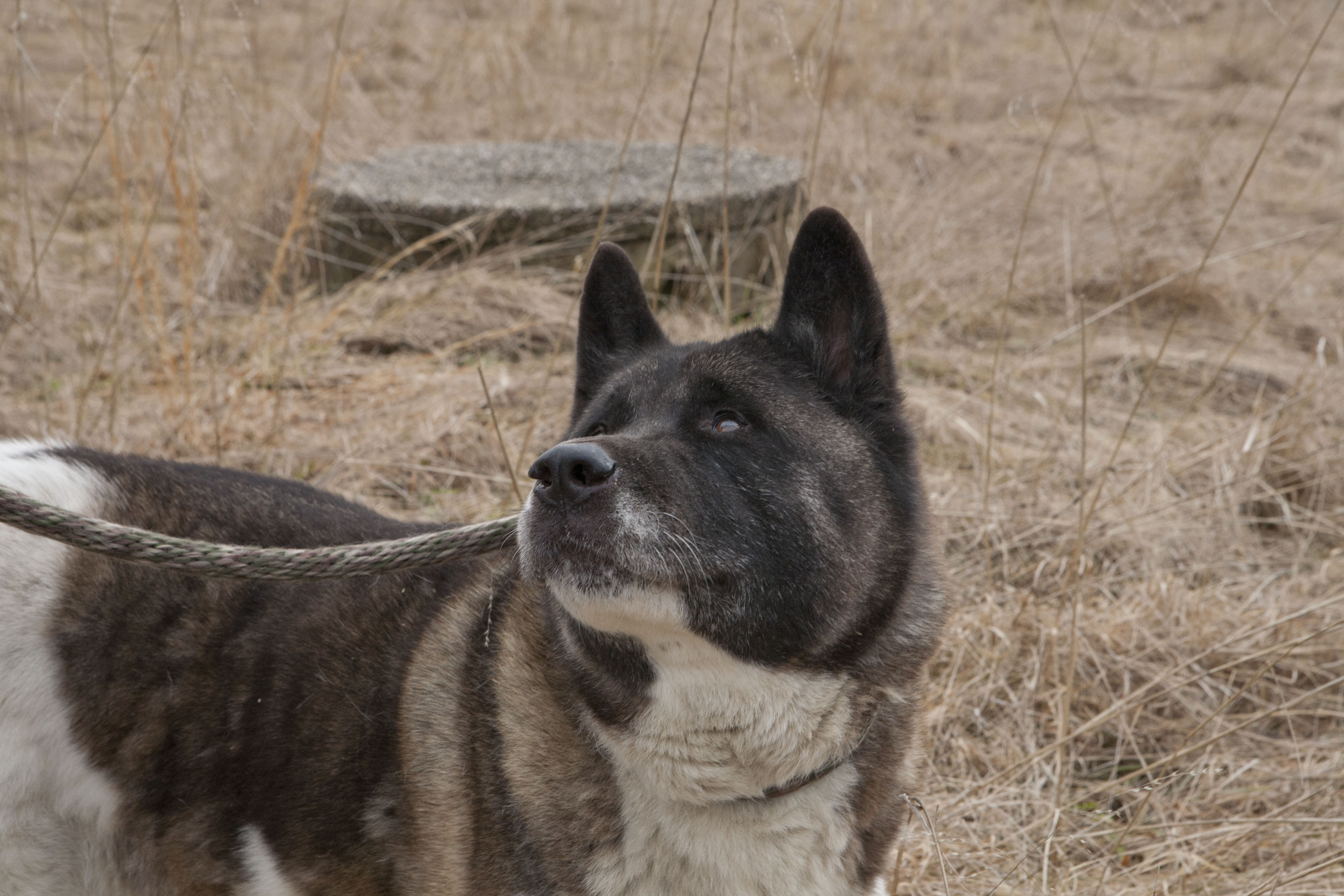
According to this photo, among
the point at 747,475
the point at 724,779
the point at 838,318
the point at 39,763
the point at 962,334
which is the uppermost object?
the point at 838,318

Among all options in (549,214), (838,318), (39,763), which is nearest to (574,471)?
(838,318)

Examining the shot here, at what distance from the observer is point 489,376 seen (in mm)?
5000

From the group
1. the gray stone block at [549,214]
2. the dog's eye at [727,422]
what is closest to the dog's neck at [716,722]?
the dog's eye at [727,422]

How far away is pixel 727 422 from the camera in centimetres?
212

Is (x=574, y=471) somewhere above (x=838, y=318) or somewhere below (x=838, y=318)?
below

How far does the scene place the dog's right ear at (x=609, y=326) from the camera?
2.49 metres

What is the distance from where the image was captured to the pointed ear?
221cm

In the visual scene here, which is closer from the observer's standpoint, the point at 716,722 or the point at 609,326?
the point at 716,722

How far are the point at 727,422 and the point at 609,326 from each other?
0.52m

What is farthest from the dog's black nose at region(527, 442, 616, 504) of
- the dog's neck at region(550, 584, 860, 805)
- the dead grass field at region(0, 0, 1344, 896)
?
the dead grass field at region(0, 0, 1344, 896)

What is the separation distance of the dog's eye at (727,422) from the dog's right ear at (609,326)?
1.34ft

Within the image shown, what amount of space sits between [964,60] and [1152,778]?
356 inches

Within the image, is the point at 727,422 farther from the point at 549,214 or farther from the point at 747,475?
the point at 549,214

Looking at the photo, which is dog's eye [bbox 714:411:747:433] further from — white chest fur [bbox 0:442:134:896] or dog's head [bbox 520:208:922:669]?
white chest fur [bbox 0:442:134:896]
